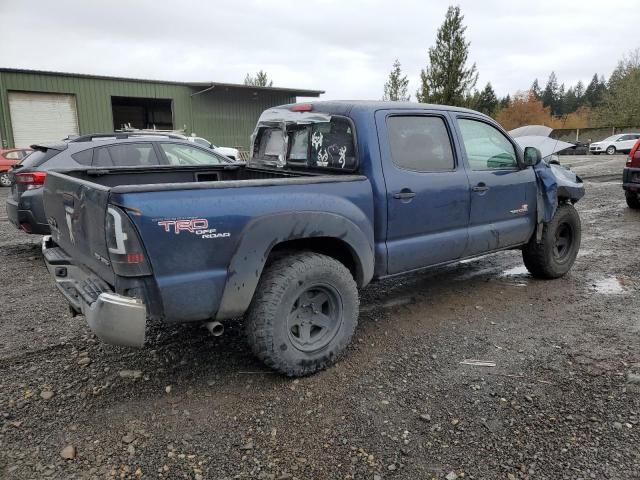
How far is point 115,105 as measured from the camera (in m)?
27.3

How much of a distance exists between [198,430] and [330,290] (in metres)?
1.19

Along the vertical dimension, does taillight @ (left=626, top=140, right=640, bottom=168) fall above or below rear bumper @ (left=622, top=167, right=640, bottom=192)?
above

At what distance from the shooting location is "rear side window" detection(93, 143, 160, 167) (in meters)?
6.46

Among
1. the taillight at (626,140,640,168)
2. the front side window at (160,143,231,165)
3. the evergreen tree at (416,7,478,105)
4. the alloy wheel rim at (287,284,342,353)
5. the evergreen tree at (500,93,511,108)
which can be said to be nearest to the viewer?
the alloy wheel rim at (287,284,342,353)

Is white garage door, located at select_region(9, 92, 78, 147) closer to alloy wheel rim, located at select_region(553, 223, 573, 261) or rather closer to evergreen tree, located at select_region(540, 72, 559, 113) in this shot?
alloy wheel rim, located at select_region(553, 223, 573, 261)

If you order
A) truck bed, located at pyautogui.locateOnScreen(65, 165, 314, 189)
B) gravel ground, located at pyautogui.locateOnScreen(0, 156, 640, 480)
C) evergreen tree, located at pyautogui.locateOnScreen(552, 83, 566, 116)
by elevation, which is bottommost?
gravel ground, located at pyautogui.locateOnScreen(0, 156, 640, 480)

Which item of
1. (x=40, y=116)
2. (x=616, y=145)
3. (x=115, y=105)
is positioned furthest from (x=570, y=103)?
(x=40, y=116)

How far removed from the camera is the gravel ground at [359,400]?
8.00 ft

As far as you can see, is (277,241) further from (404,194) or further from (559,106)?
(559,106)

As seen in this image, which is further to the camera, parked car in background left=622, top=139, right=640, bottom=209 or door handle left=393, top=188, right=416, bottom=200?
parked car in background left=622, top=139, right=640, bottom=209

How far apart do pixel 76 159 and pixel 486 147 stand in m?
5.07

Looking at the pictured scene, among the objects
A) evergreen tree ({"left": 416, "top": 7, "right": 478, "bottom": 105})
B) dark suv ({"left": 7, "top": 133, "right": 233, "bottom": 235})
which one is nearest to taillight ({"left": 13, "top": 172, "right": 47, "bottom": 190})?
dark suv ({"left": 7, "top": 133, "right": 233, "bottom": 235})

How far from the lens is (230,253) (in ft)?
9.16

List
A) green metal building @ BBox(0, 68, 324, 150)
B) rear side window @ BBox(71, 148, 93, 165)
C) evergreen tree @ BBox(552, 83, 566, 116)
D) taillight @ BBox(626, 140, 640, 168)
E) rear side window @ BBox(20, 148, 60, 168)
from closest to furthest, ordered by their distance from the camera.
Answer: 1. rear side window @ BBox(20, 148, 60, 168)
2. rear side window @ BBox(71, 148, 93, 165)
3. taillight @ BBox(626, 140, 640, 168)
4. green metal building @ BBox(0, 68, 324, 150)
5. evergreen tree @ BBox(552, 83, 566, 116)
